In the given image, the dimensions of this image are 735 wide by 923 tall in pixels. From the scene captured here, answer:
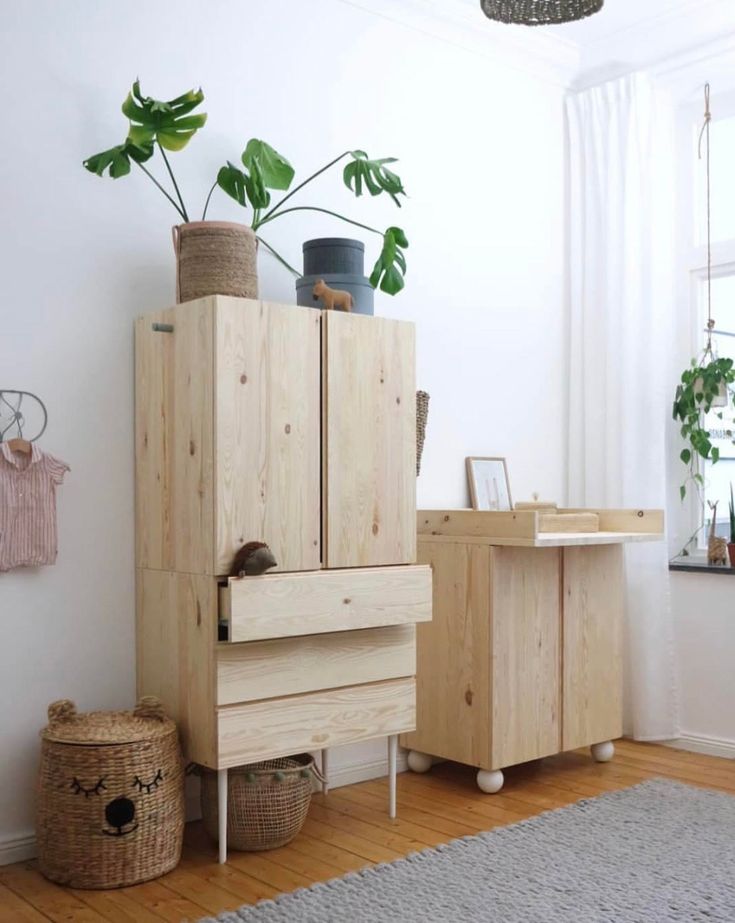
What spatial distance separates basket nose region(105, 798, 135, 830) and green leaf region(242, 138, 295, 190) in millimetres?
1753

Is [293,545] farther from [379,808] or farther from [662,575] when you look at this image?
[662,575]

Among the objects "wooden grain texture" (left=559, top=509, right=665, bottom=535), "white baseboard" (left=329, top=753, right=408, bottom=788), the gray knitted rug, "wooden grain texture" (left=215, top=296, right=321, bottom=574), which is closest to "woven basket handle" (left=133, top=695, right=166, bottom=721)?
"wooden grain texture" (left=215, top=296, right=321, bottom=574)

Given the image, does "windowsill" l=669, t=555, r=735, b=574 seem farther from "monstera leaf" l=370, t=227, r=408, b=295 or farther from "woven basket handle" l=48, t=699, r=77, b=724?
"woven basket handle" l=48, t=699, r=77, b=724

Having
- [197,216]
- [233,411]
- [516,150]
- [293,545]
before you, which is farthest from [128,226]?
[516,150]

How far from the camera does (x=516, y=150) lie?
13.9 ft

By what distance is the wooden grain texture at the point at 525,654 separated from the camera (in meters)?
3.39

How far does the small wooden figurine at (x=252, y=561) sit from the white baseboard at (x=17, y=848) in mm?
903

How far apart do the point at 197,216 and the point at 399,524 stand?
44.6 inches

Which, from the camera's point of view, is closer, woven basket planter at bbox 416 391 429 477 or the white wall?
the white wall

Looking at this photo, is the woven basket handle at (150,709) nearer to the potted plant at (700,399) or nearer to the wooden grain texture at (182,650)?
the wooden grain texture at (182,650)

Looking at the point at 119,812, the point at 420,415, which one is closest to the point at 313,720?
the point at 119,812

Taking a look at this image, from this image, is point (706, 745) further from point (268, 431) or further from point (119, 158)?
point (119, 158)

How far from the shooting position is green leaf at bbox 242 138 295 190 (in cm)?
304

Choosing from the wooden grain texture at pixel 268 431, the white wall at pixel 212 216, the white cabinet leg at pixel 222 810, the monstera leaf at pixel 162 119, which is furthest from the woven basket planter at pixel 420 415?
the white cabinet leg at pixel 222 810
